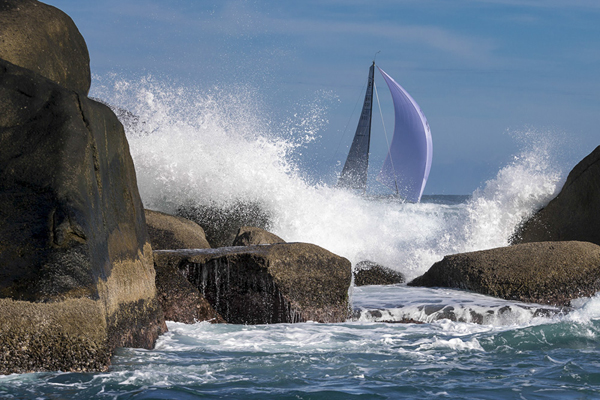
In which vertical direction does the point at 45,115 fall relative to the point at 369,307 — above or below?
above

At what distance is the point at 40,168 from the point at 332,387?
6.61ft

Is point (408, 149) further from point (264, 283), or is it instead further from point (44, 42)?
point (44, 42)

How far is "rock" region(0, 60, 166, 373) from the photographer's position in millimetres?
3457

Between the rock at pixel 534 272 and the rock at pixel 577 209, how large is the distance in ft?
5.04

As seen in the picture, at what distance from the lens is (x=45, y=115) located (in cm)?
382

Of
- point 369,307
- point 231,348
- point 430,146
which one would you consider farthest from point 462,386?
point 430,146

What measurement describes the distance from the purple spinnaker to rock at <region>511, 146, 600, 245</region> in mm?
14213

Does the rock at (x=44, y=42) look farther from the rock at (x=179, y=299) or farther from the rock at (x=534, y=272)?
the rock at (x=534, y=272)

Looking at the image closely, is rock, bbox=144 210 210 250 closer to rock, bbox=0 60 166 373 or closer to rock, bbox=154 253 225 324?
rock, bbox=154 253 225 324

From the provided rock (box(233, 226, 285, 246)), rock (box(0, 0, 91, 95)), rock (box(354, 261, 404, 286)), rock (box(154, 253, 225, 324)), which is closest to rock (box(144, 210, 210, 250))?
rock (box(233, 226, 285, 246))

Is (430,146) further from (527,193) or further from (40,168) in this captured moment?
(40,168)

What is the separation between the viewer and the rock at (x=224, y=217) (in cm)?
1105

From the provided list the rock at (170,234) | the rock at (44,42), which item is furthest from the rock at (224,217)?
the rock at (44,42)

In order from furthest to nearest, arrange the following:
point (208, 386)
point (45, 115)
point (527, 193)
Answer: point (527, 193) → point (45, 115) → point (208, 386)
